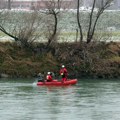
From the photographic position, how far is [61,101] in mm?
38250

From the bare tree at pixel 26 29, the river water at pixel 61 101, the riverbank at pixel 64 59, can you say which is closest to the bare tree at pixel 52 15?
the riverbank at pixel 64 59

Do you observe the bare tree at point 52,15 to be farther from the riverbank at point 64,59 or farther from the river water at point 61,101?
the river water at point 61,101

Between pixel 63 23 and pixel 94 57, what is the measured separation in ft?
43.2

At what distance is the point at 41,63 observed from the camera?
53938 mm

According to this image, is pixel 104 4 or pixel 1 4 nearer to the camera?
pixel 104 4

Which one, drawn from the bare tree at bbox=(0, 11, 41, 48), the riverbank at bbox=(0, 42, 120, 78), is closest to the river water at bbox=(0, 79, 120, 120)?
the riverbank at bbox=(0, 42, 120, 78)

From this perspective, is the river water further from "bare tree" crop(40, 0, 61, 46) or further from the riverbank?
"bare tree" crop(40, 0, 61, 46)

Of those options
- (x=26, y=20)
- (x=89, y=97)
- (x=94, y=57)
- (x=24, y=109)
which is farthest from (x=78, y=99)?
(x=26, y=20)

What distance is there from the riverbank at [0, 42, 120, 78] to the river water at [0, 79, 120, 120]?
326cm

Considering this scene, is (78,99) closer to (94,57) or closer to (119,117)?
(119,117)

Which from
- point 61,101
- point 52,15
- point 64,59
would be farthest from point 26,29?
point 61,101

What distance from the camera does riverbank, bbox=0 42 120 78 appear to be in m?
52.5

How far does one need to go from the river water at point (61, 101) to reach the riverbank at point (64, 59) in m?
3.26

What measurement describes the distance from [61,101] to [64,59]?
51.3 feet
